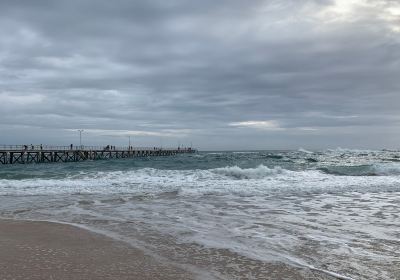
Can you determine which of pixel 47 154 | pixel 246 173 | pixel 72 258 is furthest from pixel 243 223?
pixel 47 154

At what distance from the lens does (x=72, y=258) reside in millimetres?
5520

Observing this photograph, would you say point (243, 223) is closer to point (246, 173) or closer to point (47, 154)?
point (246, 173)

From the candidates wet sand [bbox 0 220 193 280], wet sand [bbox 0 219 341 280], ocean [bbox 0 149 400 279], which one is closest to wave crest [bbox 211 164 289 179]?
ocean [bbox 0 149 400 279]

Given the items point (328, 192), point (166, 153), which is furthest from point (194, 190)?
point (166, 153)

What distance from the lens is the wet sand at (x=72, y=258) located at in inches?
187

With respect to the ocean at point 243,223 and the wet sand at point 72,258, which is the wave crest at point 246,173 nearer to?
the ocean at point 243,223

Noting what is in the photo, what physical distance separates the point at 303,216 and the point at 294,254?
3836mm

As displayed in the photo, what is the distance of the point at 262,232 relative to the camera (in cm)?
762

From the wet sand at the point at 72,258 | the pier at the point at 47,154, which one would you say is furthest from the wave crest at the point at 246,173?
the pier at the point at 47,154

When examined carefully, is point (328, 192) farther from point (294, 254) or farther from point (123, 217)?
point (294, 254)

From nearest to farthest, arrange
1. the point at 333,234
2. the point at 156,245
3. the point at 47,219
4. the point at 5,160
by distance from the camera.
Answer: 1. the point at 156,245
2. the point at 333,234
3. the point at 47,219
4. the point at 5,160

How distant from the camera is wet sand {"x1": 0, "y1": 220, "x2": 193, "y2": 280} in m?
4.76

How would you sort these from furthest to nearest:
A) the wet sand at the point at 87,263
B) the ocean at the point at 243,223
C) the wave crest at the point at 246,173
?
the wave crest at the point at 246,173, the ocean at the point at 243,223, the wet sand at the point at 87,263

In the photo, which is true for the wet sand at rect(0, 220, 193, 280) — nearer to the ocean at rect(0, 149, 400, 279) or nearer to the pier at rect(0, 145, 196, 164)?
the ocean at rect(0, 149, 400, 279)
